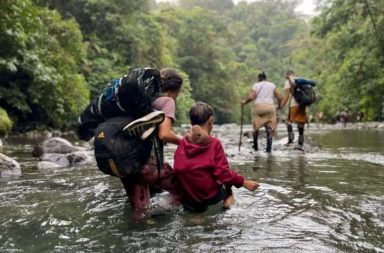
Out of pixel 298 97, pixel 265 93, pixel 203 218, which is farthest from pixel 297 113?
pixel 203 218

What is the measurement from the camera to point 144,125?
3889 millimetres

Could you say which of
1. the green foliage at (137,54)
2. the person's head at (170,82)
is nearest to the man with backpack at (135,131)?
the person's head at (170,82)

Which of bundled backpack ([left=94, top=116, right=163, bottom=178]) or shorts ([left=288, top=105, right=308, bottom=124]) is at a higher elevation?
shorts ([left=288, top=105, right=308, bottom=124])

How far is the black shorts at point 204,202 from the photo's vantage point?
166 inches

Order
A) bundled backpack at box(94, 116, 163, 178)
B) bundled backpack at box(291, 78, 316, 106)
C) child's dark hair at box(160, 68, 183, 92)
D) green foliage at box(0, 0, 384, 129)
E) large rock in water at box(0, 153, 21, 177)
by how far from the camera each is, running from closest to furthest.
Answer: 1. bundled backpack at box(94, 116, 163, 178)
2. child's dark hair at box(160, 68, 183, 92)
3. large rock in water at box(0, 153, 21, 177)
4. bundled backpack at box(291, 78, 316, 106)
5. green foliage at box(0, 0, 384, 129)

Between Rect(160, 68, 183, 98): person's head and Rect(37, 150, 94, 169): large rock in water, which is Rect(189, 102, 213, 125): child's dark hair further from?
Rect(37, 150, 94, 169): large rock in water

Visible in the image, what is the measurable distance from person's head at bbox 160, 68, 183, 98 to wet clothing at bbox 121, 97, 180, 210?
0.78 ft

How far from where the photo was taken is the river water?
3.22 m

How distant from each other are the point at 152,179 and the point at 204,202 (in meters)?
0.51

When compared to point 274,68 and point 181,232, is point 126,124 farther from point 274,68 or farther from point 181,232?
point 274,68

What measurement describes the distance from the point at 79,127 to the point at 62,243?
4.21ft

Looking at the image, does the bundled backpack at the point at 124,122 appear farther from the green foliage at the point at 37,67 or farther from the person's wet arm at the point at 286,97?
the green foliage at the point at 37,67

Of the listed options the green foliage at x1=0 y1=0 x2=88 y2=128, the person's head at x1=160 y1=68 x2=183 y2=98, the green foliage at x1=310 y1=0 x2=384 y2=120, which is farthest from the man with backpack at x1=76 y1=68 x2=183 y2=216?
the green foliage at x1=310 y1=0 x2=384 y2=120

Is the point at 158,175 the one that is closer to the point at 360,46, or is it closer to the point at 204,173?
the point at 204,173
